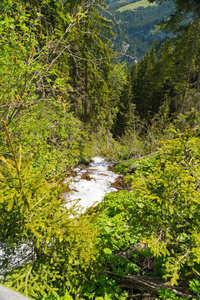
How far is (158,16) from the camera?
18275 cm

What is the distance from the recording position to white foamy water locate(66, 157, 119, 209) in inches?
269

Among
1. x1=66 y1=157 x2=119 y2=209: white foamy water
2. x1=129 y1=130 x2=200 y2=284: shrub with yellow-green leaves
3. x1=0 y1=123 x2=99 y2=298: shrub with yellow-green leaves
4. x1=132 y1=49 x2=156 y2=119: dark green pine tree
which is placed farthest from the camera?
x1=132 y1=49 x2=156 y2=119: dark green pine tree

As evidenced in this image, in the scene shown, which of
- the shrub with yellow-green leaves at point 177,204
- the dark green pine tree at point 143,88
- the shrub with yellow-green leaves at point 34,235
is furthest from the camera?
the dark green pine tree at point 143,88

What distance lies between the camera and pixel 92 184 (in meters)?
7.99

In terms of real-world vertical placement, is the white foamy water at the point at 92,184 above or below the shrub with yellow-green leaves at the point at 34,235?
below

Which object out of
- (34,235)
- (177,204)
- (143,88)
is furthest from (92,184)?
(143,88)

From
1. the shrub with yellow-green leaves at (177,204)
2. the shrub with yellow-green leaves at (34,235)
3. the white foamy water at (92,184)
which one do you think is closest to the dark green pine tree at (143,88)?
the white foamy water at (92,184)

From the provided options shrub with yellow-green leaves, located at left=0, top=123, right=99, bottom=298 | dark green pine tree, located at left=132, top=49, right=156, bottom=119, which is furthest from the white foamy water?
dark green pine tree, located at left=132, top=49, right=156, bottom=119

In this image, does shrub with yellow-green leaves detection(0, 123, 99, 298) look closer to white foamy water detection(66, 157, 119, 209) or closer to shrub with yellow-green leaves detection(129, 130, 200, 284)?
shrub with yellow-green leaves detection(129, 130, 200, 284)

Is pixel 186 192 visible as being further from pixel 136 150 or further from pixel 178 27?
pixel 178 27

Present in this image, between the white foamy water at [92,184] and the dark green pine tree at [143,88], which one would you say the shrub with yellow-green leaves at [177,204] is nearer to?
the white foamy water at [92,184]

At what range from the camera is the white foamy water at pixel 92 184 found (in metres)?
6.82

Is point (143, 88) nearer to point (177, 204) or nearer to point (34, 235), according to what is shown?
point (177, 204)

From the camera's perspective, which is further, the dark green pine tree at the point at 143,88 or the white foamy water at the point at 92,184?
the dark green pine tree at the point at 143,88
